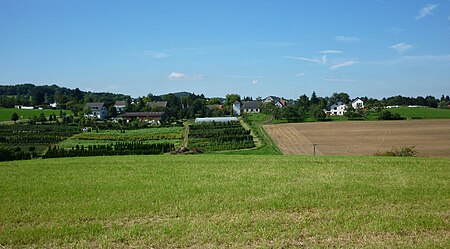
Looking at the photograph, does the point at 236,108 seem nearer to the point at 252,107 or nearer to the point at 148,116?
the point at 252,107

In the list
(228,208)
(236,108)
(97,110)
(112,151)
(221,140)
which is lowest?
(112,151)

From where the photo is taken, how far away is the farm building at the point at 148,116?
362ft

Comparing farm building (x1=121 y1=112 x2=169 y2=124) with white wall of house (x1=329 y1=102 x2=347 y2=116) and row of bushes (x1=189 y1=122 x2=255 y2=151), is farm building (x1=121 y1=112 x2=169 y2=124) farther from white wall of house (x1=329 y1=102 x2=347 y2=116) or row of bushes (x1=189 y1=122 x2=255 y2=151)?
white wall of house (x1=329 y1=102 x2=347 y2=116)

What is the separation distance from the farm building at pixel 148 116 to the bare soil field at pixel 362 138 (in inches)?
1661

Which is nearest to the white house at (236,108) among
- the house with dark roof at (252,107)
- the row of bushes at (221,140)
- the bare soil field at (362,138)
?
the house with dark roof at (252,107)

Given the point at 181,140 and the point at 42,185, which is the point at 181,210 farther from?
the point at 181,140

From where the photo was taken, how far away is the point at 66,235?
998cm

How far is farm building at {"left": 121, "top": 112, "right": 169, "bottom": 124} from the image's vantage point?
4343 inches

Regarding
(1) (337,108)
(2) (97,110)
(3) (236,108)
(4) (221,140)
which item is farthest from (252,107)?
(4) (221,140)

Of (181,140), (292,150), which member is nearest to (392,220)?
(292,150)

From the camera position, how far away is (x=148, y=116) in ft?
371

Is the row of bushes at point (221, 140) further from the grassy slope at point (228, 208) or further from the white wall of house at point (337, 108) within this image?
the white wall of house at point (337, 108)

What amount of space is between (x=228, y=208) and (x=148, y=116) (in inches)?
4071

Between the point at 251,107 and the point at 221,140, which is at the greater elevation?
the point at 251,107
